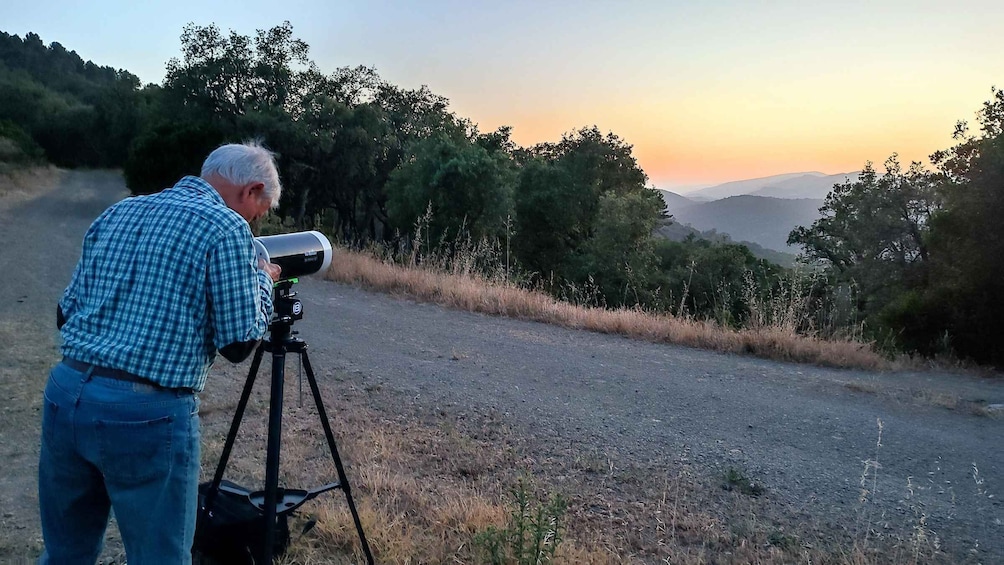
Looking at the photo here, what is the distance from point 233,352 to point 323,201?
23.8 m

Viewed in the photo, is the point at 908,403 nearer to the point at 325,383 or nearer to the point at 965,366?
the point at 965,366

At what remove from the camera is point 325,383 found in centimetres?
560

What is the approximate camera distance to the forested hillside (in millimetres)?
9336

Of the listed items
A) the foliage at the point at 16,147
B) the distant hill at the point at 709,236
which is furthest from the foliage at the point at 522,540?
the foliage at the point at 16,147

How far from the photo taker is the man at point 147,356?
1.84m

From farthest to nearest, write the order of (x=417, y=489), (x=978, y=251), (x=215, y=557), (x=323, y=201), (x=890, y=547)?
(x=323, y=201) → (x=978, y=251) → (x=417, y=489) → (x=890, y=547) → (x=215, y=557)

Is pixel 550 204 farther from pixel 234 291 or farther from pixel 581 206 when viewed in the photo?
pixel 234 291

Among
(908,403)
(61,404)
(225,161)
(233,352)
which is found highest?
(225,161)

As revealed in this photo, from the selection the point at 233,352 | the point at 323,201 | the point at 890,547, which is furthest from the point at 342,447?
the point at 323,201

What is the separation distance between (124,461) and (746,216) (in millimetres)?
88310

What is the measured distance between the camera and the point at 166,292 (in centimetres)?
188

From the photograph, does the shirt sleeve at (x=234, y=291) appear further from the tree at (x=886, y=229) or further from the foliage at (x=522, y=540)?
the tree at (x=886, y=229)

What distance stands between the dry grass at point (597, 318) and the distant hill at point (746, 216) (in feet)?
168

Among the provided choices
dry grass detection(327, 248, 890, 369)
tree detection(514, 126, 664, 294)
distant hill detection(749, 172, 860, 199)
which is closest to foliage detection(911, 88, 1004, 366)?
dry grass detection(327, 248, 890, 369)
